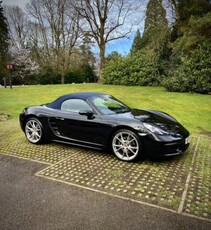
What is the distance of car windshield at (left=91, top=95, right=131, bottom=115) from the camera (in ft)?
14.4

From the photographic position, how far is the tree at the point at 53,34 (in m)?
26.8

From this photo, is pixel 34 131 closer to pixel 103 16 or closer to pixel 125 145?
pixel 125 145

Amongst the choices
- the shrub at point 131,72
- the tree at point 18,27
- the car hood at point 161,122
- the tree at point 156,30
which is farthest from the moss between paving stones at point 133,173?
the tree at point 18,27

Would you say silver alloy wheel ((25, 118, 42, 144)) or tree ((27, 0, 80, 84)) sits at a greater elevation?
tree ((27, 0, 80, 84))

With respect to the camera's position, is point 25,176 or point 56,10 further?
point 56,10

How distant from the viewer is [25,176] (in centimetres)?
338

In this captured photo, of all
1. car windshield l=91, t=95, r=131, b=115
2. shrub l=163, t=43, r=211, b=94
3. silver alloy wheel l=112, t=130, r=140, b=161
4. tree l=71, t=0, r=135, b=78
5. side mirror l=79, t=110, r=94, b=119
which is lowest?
silver alloy wheel l=112, t=130, r=140, b=161

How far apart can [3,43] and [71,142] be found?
90.8 ft

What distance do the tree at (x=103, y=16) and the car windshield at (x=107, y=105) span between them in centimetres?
1723

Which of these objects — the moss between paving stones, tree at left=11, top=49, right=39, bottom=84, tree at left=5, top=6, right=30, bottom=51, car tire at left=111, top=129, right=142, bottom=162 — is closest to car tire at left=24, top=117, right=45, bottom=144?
the moss between paving stones

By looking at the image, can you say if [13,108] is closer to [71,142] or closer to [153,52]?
[71,142]

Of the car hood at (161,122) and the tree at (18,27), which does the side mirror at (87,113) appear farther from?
the tree at (18,27)

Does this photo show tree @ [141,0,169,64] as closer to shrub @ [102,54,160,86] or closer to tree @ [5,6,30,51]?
shrub @ [102,54,160,86]

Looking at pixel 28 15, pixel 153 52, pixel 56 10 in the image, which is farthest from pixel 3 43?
pixel 153 52
